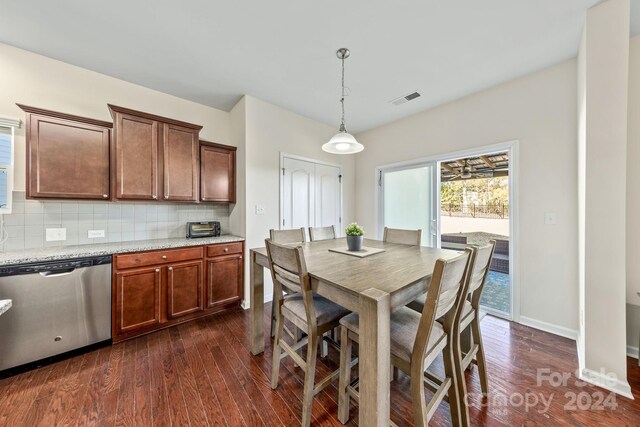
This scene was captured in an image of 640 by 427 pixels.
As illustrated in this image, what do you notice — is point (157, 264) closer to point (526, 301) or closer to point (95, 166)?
point (95, 166)

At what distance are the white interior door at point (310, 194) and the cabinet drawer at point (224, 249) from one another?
2.30ft

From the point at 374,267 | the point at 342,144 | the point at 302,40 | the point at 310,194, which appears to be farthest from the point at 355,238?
the point at 310,194

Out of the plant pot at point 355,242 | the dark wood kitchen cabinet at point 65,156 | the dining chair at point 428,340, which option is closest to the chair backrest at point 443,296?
the dining chair at point 428,340

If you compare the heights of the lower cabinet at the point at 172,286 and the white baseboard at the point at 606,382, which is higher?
the lower cabinet at the point at 172,286

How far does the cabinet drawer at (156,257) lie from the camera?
7.06 ft

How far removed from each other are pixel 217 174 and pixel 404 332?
279cm

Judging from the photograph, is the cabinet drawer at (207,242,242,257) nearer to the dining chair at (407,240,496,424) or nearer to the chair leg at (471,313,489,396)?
the dining chair at (407,240,496,424)

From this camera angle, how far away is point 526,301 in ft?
8.09

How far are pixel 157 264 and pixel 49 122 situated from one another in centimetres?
154

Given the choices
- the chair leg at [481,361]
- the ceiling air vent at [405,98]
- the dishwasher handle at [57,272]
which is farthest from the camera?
the ceiling air vent at [405,98]

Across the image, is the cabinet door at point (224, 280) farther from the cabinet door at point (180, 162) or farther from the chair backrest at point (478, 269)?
the chair backrest at point (478, 269)

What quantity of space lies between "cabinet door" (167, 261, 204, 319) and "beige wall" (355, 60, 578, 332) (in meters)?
3.56

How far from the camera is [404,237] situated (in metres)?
2.47

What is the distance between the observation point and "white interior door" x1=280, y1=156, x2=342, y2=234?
11.3 feet
